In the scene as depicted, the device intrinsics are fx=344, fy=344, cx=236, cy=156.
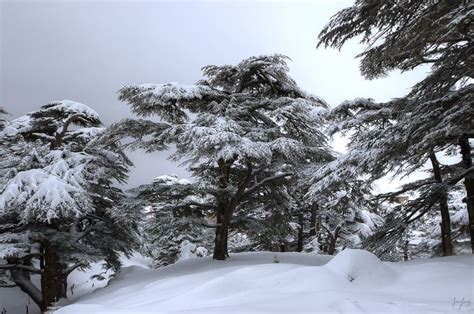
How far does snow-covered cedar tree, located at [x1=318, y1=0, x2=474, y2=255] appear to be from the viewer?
5312 millimetres

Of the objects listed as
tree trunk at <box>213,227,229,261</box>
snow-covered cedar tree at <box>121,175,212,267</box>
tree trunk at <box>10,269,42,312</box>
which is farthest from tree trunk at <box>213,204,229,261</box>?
tree trunk at <box>10,269,42,312</box>

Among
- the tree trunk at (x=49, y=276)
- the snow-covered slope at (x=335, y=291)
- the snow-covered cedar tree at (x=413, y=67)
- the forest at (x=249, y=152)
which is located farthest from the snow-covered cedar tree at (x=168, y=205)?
the snow-covered cedar tree at (x=413, y=67)

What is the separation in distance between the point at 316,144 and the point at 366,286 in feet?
20.1

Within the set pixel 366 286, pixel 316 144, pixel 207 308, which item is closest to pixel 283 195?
pixel 316 144

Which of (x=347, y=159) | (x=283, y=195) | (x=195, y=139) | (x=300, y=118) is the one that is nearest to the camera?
(x=347, y=159)

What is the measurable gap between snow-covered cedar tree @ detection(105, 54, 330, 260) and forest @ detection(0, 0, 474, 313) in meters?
0.04

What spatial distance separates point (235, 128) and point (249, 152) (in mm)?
1024

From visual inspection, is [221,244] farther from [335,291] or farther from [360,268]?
[335,291]

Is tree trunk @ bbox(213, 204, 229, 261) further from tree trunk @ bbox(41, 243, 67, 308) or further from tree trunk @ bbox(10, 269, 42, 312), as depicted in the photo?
tree trunk @ bbox(10, 269, 42, 312)

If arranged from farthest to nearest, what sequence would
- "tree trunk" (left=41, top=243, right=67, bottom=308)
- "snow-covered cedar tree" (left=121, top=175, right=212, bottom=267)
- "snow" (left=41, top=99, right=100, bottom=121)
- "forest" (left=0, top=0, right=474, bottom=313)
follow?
1. "snow" (left=41, top=99, right=100, bottom=121)
2. "tree trunk" (left=41, top=243, right=67, bottom=308)
3. "snow-covered cedar tree" (left=121, top=175, right=212, bottom=267)
4. "forest" (left=0, top=0, right=474, bottom=313)

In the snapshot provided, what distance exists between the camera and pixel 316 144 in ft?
34.8

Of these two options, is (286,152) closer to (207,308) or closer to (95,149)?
(207,308)

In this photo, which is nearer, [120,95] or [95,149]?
[120,95]

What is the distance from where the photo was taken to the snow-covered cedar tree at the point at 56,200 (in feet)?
27.5
